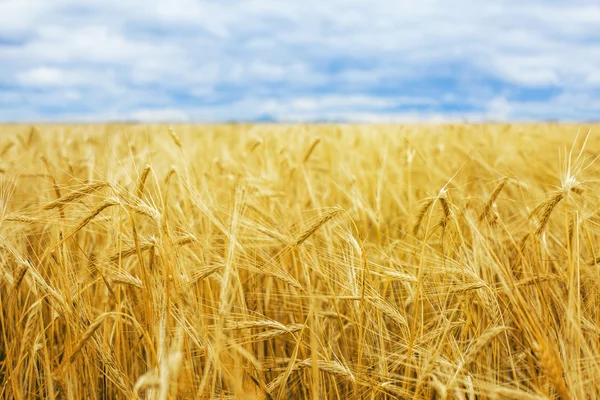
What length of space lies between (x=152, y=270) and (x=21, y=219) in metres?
0.47

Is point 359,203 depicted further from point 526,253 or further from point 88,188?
point 88,188

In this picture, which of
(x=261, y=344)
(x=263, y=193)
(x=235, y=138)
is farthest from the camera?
(x=235, y=138)

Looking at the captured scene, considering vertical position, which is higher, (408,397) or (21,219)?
(21,219)

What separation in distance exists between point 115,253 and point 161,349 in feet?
1.45

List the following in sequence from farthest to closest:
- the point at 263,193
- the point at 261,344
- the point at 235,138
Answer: the point at 235,138
the point at 263,193
the point at 261,344

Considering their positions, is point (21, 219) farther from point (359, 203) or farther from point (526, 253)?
point (526, 253)

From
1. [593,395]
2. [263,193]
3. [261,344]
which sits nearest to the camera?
[593,395]

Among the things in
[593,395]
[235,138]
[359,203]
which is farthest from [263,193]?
[235,138]

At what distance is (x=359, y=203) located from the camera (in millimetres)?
2277

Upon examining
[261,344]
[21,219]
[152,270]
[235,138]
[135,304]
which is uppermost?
[235,138]

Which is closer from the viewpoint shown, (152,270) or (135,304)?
(152,270)

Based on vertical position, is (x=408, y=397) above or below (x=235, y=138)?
below

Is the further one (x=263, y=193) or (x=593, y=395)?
(x=263, y=193)

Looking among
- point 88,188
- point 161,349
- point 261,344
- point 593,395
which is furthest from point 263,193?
point 593,395
